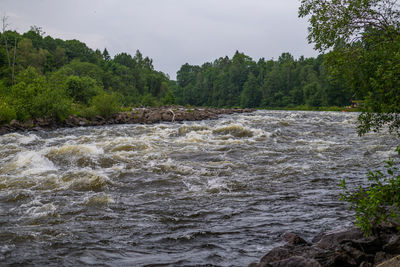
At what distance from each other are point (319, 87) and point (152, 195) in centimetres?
8083

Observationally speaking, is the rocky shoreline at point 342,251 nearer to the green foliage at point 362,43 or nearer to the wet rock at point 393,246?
the wet rock at point 393,246

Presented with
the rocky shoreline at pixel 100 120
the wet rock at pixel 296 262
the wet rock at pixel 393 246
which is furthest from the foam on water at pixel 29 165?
the rocky shoreline at pixel 100 120

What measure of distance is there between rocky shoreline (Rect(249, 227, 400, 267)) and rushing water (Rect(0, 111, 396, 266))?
60 centimetres

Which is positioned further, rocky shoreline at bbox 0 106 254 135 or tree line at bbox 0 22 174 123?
tree line at bbox 0 22 174 123

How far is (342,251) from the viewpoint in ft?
13.8

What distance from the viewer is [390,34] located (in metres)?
7.80

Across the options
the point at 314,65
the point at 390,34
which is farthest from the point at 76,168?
the point at 314,65

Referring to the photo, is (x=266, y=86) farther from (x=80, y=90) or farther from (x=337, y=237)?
(x=337, y=237)

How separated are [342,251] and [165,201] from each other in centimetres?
452

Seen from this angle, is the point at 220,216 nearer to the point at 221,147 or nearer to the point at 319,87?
the point at 221,147

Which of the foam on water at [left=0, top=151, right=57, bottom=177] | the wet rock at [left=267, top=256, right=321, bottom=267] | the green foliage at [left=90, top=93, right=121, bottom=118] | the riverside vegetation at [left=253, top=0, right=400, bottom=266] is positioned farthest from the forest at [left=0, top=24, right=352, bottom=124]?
the foam on water at [left=0, top=151, right=57, bottom=177]

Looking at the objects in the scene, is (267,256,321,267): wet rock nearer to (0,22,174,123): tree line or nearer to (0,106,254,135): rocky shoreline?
(0,106,254,135): rocky shoreline

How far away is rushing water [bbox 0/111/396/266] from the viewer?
17.1 ft

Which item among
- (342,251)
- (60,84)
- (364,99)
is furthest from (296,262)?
(60,84)
